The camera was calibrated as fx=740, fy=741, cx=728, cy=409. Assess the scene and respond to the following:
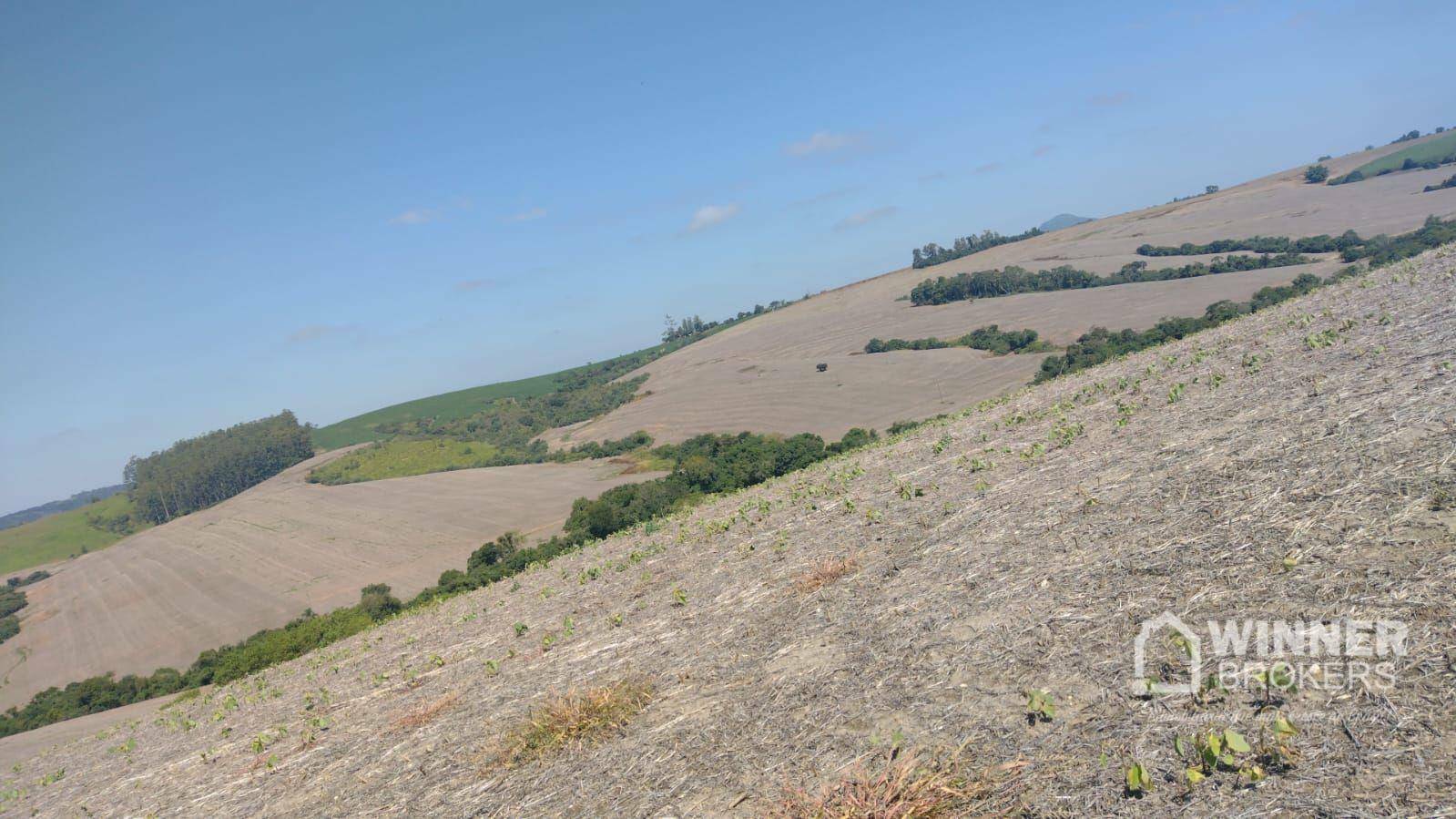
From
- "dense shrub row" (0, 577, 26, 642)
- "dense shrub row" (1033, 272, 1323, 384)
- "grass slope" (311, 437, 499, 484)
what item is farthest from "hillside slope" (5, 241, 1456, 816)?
"grass slope" (311, 437, 499, 484)

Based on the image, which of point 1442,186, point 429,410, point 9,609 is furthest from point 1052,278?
point 429,410

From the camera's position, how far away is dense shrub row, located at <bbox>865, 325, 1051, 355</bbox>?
67.0m

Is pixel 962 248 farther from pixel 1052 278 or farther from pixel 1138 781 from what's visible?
pixel 1138 781

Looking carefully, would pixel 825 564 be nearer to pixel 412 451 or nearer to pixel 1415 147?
pixel 412 451

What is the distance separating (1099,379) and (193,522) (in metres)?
107

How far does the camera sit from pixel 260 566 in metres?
64.8

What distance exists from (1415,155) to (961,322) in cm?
7371

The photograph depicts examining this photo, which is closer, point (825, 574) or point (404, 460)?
point (825, 574)

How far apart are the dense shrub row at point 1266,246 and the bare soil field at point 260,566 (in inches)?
2568

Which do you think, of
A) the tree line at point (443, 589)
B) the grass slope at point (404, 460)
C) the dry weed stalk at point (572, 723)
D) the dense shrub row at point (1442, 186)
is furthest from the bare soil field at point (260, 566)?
the dense shrub row at point (1442, 186)

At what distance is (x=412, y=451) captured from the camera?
364 feet

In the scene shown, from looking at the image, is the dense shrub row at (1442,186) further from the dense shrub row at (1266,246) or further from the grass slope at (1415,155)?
the grass slope at (1415,155)

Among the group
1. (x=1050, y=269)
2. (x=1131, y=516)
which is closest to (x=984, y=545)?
(x=1131, y=516)

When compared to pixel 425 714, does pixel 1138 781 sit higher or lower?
higher
